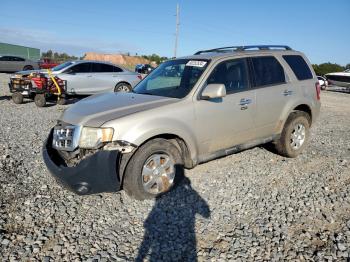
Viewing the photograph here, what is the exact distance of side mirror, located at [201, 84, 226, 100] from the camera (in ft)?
13.7

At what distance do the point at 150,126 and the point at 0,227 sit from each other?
1943 millimetres

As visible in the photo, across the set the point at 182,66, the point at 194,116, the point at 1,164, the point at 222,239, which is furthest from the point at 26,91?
the point at 222,239

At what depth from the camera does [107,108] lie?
4055mm

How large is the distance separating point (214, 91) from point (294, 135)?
2.44 metres

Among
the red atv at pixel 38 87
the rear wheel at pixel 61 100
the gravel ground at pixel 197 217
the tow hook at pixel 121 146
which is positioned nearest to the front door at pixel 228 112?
the gravel ground at pixel 197 217

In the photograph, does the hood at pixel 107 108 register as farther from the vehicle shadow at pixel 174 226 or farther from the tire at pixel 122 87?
the tire at pixel 122 87

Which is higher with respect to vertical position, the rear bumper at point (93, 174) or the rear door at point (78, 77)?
the rear door at point (78, 77)

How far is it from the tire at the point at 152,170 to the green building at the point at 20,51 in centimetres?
4224

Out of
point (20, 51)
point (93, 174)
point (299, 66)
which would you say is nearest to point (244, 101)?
point (299, 66)

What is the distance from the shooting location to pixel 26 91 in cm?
1123

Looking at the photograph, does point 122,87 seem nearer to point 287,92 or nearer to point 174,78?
point 174,78

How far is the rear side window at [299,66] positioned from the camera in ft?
18.8

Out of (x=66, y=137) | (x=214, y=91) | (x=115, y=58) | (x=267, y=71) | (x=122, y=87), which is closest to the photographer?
(x=66, y=137)

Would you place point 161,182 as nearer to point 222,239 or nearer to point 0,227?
point 222,239
